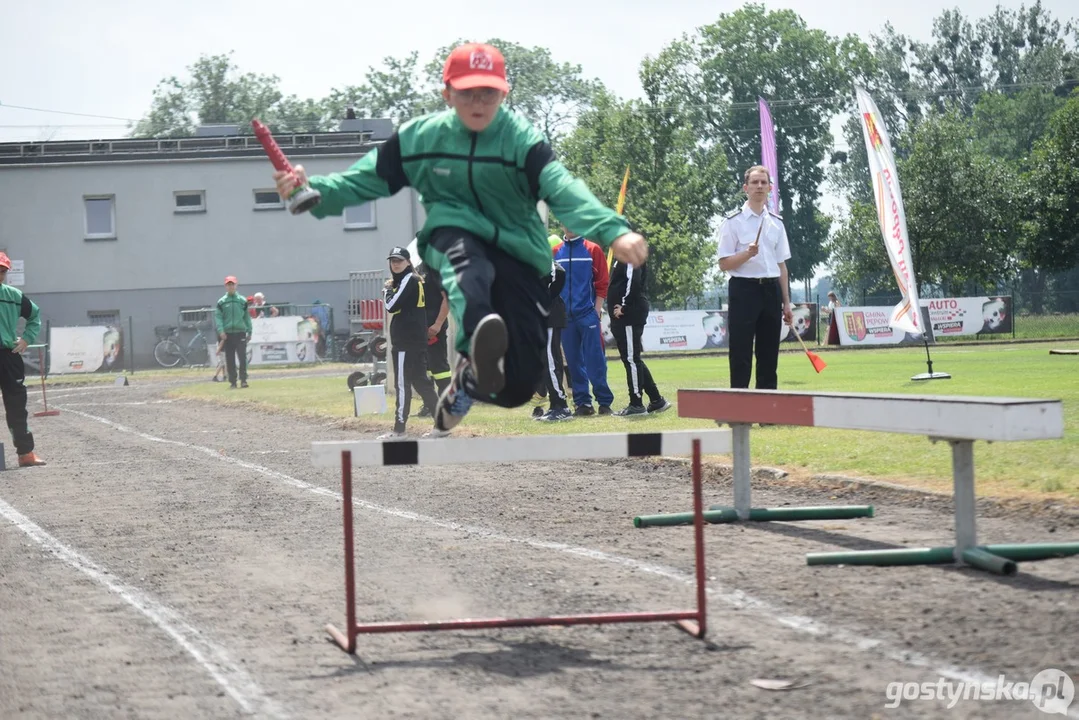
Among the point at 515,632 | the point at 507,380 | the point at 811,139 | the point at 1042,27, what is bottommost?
the point at 515,632

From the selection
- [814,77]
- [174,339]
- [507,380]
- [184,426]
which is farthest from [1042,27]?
[507,380]

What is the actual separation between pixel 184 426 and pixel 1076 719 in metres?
15.6

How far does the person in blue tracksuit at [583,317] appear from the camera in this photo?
49.0 feet

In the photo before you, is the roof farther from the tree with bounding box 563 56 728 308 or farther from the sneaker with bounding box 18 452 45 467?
the sneaker with bounding box 18 452 45 467

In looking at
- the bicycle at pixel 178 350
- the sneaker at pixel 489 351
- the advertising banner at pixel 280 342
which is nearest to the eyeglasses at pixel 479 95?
the sneaker at pixel 489 351

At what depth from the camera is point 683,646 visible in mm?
4973

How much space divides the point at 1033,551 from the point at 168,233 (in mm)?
45399

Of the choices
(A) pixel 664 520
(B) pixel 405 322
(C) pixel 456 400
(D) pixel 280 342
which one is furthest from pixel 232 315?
(C) pixel 456 400

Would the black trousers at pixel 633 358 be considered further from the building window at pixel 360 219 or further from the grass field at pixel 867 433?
the building window at pixel 360 219

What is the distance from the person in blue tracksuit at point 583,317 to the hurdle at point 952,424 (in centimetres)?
758

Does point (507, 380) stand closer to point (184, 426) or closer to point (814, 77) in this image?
point (184, 426)

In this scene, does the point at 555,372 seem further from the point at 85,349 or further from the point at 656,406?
the point at 85,349

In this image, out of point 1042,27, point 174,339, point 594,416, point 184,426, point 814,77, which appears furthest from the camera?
point 1042,27

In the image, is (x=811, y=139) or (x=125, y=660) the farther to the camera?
(x=811, y=139)
